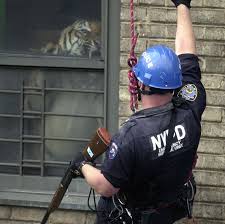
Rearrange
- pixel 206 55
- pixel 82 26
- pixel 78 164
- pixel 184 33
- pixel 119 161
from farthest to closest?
pixel 82 26
pixel 206 55
pixel 184 33
pixel 78 164
pixel 119 161

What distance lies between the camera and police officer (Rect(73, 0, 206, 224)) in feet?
10.3

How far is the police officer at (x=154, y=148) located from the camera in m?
3.14

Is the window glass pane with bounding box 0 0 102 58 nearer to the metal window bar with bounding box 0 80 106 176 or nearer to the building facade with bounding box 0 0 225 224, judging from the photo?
the building facade with bounding box 0 0 225 224

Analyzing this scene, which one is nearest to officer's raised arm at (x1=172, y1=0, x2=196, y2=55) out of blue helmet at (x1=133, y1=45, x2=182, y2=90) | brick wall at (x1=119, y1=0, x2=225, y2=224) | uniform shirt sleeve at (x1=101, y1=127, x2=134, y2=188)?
blue helmet at (x1=133, y1=45, x2=182, y2=90)

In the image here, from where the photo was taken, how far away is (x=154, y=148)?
10.3 feet

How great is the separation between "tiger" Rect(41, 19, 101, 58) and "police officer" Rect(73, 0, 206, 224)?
1.71 m

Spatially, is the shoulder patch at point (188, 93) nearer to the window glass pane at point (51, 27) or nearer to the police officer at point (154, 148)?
the police officer at point (154, 148)

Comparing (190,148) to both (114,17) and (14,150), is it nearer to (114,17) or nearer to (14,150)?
(114,17)

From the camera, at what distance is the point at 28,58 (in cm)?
508

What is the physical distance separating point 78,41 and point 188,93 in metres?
1.86

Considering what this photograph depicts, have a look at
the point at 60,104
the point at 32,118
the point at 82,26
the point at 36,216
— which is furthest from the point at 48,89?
the point at 36,216

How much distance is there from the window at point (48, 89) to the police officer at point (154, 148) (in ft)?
5.29

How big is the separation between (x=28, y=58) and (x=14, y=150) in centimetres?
76

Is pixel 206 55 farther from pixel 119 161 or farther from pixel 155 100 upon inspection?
pixel 119 161
